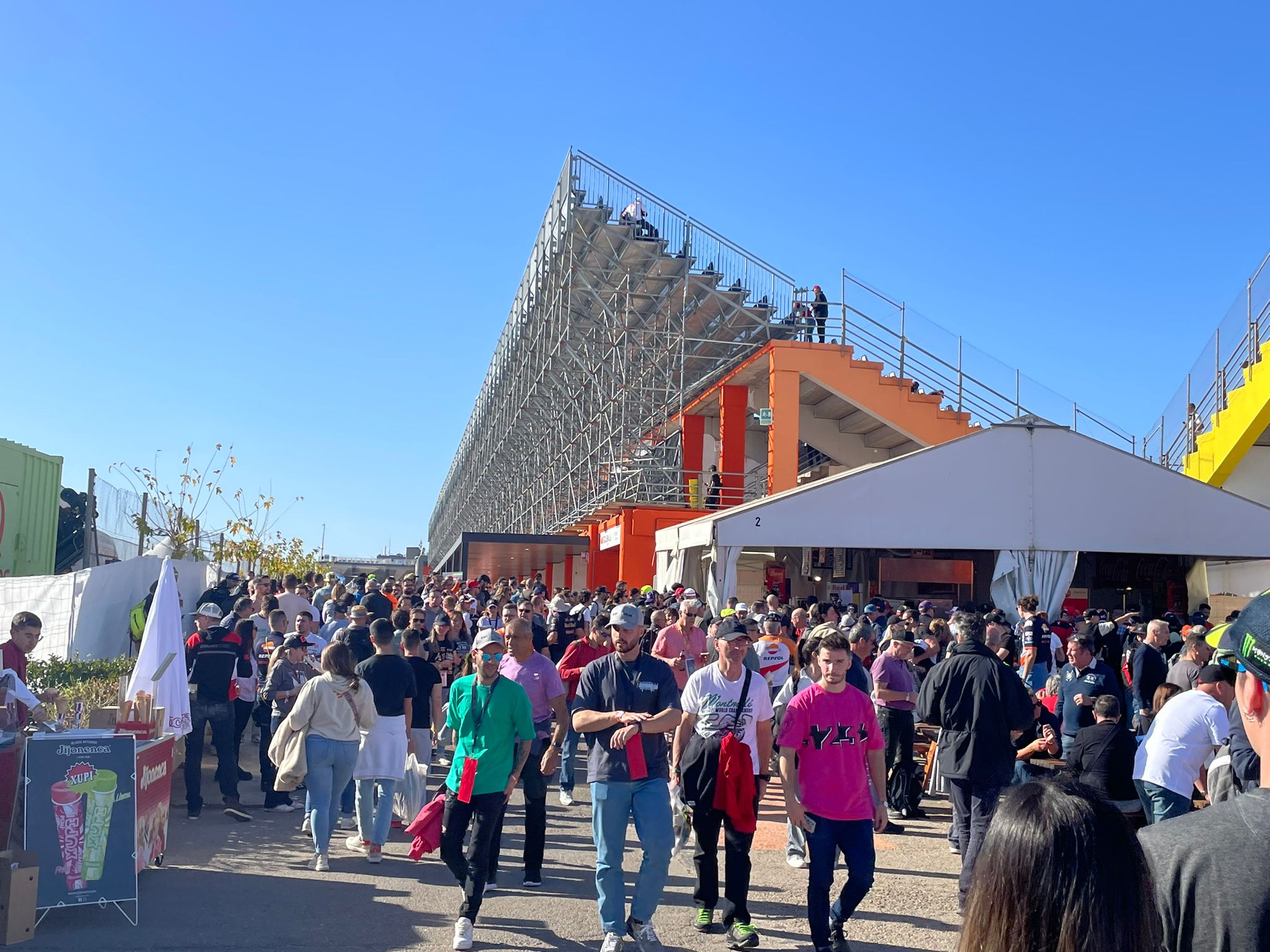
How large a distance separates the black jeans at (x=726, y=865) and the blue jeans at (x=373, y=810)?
8.47 feet

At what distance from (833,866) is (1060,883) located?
443 centimetres

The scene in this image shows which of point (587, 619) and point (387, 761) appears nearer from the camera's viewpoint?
point (387, 761)

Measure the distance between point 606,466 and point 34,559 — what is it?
17432mm

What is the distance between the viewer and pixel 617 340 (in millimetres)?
33781

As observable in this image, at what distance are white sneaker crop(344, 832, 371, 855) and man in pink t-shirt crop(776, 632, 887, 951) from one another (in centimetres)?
347

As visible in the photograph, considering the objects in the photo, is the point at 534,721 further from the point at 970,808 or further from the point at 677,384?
the point at 677,384

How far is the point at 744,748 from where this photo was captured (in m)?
6.36

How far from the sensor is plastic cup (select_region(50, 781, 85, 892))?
619cm

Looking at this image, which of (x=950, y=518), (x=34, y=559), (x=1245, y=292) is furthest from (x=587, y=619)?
(x=1245, y=292)

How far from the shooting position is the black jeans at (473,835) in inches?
247

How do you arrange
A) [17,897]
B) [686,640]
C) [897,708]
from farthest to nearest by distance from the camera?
[686,640], [897,708], [17,897]

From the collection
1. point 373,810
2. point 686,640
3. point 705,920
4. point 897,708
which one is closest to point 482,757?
point 705,920

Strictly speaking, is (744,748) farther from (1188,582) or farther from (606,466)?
(606,466)

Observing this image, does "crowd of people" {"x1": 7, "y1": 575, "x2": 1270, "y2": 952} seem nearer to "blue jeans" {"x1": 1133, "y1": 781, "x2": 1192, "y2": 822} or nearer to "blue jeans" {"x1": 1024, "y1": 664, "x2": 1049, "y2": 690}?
"blue jeans" {"x1": 1133, "y1": 781, "x2": 1192, "y2": 822}
